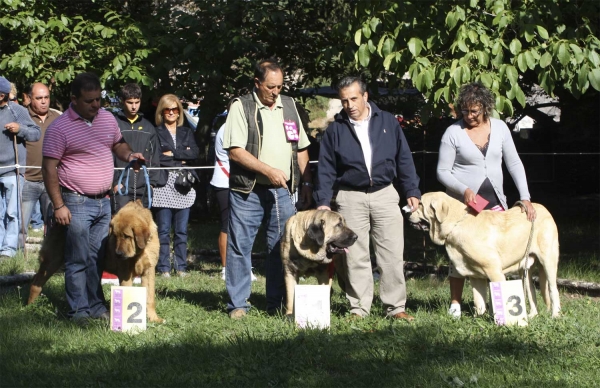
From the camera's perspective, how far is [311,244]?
645 centimetres

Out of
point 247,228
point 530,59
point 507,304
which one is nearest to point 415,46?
point 530,59

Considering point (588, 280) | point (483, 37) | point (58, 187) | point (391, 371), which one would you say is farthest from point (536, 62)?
point (58, 187)

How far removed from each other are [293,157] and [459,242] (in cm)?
158

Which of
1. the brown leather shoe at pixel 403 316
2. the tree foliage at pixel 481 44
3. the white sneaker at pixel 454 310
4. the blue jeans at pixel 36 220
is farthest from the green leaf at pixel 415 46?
the blue jeans at pixel 36 220

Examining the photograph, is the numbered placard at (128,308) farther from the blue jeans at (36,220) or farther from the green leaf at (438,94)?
the blue jeans at (36,220)

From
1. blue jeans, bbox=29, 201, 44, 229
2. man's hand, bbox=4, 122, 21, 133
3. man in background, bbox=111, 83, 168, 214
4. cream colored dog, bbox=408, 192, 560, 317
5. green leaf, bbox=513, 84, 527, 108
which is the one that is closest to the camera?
cream colored dog, bbox=408, 192, 560, 317

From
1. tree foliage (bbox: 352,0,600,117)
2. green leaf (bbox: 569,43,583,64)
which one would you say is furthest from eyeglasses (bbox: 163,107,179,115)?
green leaf (bbox: 569,43,583,64)

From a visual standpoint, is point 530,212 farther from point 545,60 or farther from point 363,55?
point 363,55

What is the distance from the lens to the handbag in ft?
31.0

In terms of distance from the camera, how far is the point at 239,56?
12.1 metres

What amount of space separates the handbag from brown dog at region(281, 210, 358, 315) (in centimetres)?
309

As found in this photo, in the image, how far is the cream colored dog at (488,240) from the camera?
642 centimetres

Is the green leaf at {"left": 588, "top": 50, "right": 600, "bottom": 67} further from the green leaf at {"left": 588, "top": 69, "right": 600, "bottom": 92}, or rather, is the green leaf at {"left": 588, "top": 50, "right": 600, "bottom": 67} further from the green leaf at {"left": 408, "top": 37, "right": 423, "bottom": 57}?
the green leaf at {"left": 408, "top": 37, "right": 423, "bottom": 57}

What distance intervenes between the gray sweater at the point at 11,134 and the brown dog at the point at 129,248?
11.6ft
